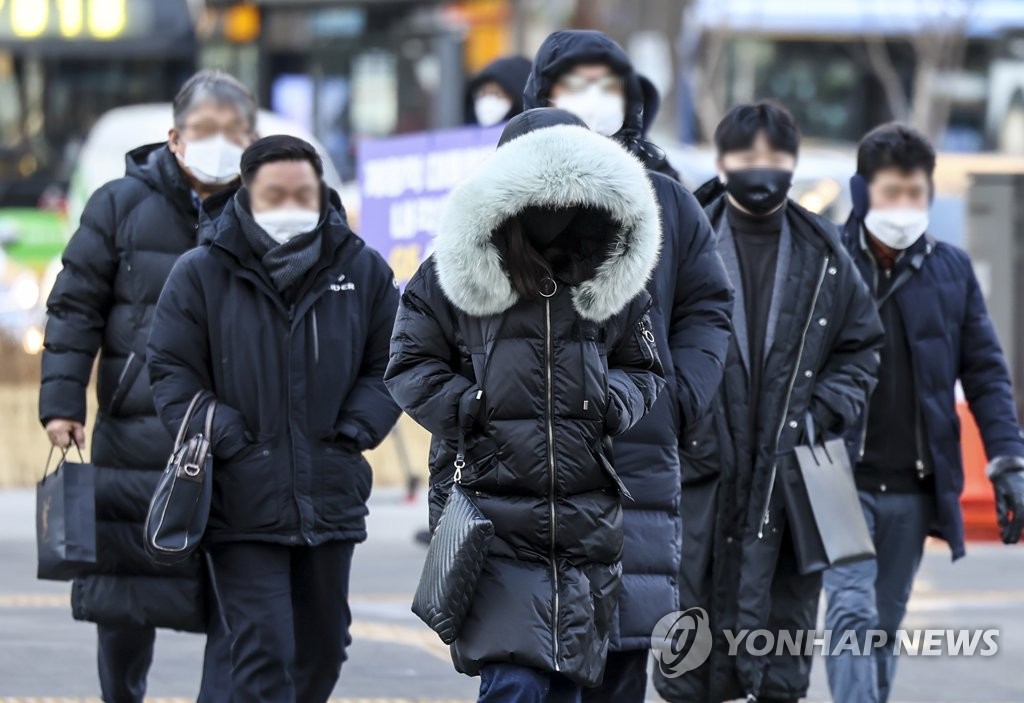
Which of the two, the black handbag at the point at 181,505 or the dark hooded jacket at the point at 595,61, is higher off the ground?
the dark hooded jacket at the point at 595,61

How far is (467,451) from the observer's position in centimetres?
480

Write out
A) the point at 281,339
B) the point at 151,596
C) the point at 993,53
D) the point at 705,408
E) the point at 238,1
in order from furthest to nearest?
the point at 993,53
the point at 238,1
the point at 151,596
the point at 281,339
the point at 705,408

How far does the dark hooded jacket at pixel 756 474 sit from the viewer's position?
6020 millimetres

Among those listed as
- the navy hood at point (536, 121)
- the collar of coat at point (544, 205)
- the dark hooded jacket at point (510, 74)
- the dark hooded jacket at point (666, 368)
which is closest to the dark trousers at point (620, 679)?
the dark hooded jacket at point (666, 368)

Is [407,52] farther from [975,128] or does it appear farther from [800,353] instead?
[800,353]

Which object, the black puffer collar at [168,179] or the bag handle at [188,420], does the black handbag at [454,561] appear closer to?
the bag handle at [188,420]

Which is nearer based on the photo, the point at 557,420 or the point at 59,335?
the point at 557,420

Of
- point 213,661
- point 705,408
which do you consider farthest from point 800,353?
point 213,661

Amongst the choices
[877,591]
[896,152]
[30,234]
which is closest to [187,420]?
[877,591]

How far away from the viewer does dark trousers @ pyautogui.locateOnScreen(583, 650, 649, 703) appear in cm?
514

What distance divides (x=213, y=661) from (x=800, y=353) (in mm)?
1792

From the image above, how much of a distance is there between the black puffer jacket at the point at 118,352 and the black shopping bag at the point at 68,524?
95mm

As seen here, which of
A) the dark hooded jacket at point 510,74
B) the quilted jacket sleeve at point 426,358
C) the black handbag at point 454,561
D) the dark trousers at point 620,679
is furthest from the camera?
the dark hooded jacket at point 510,74

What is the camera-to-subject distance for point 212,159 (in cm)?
650
